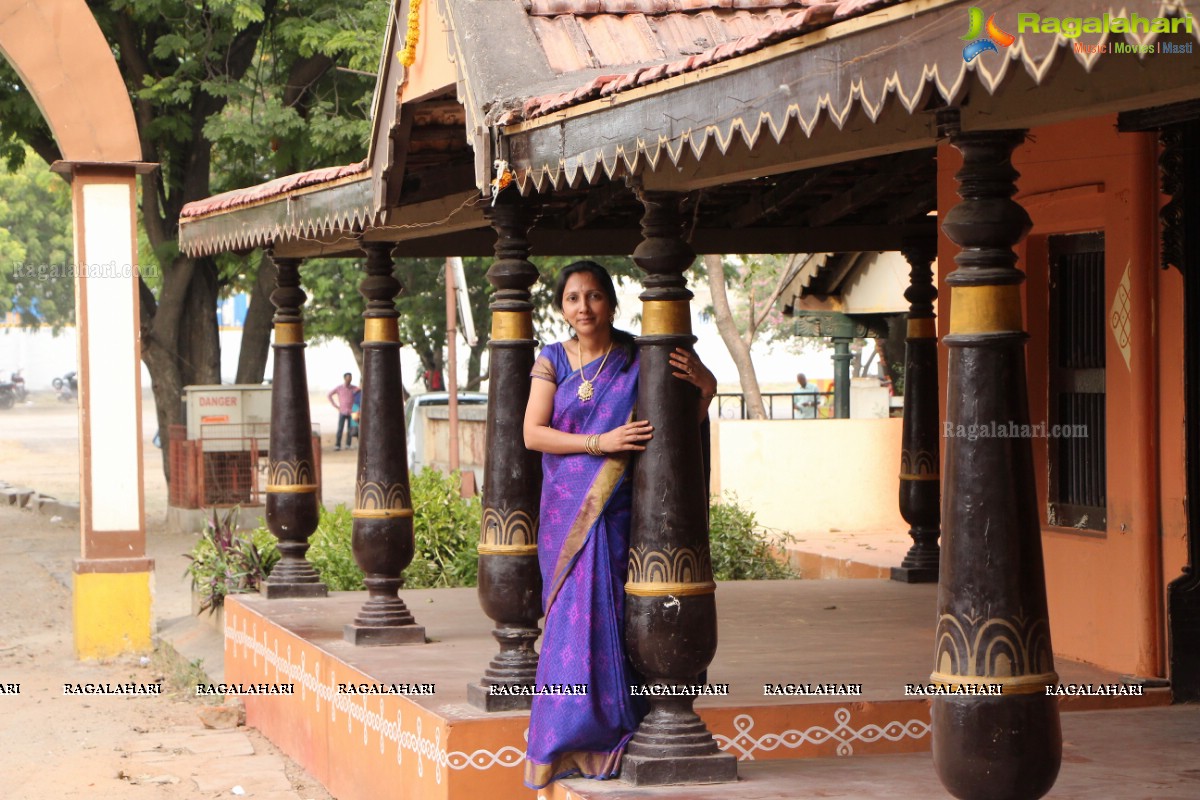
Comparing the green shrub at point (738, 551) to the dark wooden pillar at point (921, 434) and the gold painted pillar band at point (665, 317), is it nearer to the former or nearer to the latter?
the dark wooden pillar at point (921, 434)

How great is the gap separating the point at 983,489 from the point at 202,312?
16059 millimetres

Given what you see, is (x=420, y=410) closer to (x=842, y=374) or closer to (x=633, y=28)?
(x=842, y=374)

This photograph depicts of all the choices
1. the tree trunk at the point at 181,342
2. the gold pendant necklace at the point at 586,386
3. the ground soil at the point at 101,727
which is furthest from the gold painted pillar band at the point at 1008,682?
the tree trunk at the point at 181,342

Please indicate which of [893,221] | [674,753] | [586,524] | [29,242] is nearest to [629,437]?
[586,524]

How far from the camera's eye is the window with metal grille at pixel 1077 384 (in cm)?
688

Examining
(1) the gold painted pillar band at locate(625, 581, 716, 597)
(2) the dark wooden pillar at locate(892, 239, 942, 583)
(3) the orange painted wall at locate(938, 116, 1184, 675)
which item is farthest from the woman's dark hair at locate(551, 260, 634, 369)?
(2) the dark wooden pillar at locate(892, 239, 942, 583)

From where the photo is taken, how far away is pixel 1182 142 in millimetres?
6301

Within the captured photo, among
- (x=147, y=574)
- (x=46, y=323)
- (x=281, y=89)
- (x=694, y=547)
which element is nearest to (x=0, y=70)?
(x=281, y=89)

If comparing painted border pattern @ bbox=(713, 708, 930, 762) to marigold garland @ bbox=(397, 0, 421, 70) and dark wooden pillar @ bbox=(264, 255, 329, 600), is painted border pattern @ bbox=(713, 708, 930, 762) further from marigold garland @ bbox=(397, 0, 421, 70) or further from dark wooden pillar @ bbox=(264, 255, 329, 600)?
dark wooden pillar @ bbox=(264, 255, 329, 600)

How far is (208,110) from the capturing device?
17.9 meters

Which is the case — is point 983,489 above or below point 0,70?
below

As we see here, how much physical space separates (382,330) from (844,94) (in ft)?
15.7

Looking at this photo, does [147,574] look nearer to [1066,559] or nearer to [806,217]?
[806,217]

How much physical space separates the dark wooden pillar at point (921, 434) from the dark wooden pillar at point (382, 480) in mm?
3448
